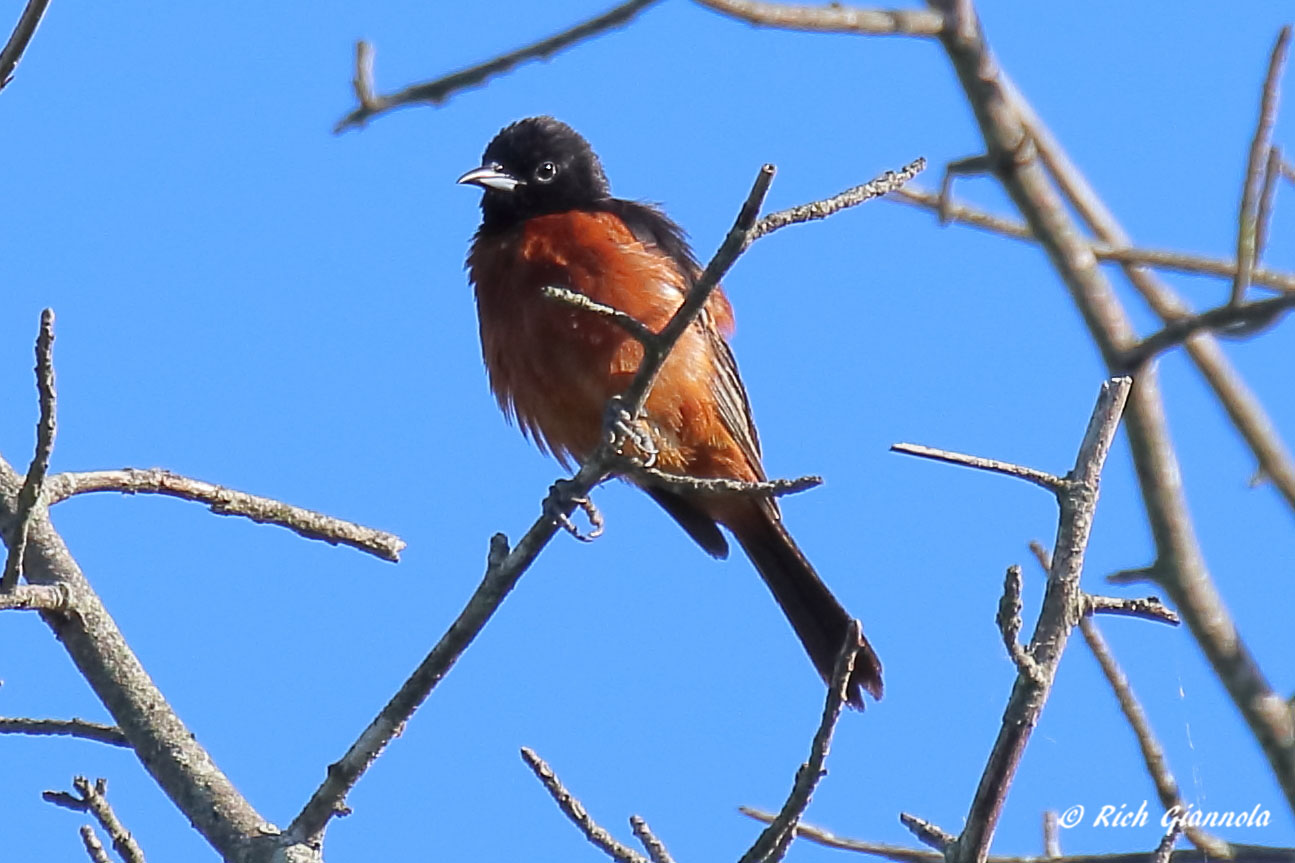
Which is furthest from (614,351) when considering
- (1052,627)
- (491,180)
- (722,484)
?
(1052,627)

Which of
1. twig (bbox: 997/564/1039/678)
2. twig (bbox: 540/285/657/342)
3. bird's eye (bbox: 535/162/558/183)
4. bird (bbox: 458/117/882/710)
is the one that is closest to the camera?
→ twig (bbox: 997/564/1039/678)

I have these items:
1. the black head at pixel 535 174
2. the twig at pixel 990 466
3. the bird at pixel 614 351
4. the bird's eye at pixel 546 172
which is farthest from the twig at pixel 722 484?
the bird's eye at pixel 546 172

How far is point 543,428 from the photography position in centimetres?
524

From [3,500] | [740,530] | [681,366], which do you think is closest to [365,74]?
[3,500]

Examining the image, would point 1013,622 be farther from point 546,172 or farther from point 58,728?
point 546,172

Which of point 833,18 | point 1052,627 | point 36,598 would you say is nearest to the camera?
point 1052,627

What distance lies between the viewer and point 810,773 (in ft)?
7.93

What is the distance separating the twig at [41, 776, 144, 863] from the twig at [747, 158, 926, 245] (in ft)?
4.29

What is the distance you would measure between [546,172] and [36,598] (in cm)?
349

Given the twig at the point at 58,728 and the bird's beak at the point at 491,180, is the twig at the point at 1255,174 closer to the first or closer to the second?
the twig at the point at 58,728

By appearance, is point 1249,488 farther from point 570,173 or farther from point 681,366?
point 570,173

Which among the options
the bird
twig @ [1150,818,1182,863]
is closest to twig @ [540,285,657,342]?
twig @ [1150,818,1182,863]

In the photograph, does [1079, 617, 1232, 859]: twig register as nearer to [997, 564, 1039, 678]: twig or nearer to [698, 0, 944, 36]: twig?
[997, 564, 1039, 678]: twig

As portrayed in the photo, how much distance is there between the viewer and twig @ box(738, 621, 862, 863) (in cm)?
237
